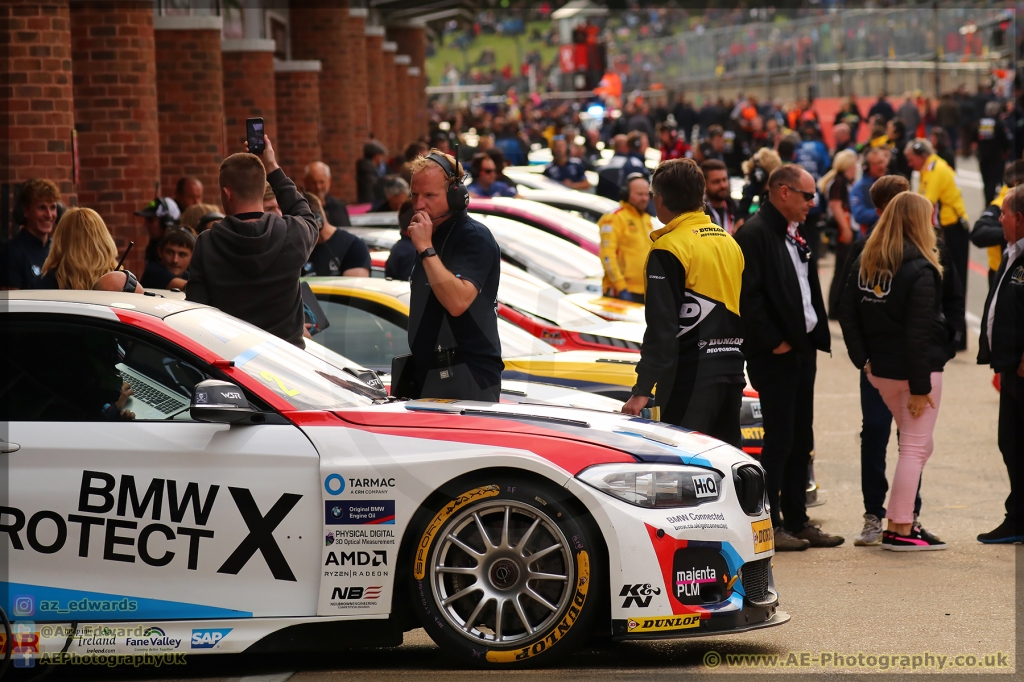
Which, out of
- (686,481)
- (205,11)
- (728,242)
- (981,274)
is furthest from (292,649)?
(981,274)

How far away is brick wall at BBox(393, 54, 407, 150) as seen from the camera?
1384 inches

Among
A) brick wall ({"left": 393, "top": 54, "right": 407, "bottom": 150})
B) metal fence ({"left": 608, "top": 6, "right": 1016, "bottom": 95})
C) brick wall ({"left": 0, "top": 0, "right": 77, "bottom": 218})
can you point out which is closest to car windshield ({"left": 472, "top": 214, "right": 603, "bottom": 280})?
brick wall ({"left": 0, "top": 0, "right": 77, "bottom": 218})

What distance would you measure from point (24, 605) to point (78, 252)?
2.39m

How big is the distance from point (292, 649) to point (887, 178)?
452 cm

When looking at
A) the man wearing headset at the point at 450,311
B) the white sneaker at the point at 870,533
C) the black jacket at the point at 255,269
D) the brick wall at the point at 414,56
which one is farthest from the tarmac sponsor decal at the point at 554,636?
the brick wall at the point at 414,56

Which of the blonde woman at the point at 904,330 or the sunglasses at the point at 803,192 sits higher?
the sunglasses at the point at 803,192

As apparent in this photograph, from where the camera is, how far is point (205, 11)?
53.5ft

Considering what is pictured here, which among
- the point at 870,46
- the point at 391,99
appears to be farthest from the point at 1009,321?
the point at 870,46

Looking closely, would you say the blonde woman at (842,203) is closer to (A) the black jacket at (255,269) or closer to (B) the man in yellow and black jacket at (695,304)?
(B) the man in yellow and black jacket at (695,304)

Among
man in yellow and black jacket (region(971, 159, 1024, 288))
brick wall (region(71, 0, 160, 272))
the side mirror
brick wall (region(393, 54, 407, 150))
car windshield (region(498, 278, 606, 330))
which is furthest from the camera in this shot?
brick wall (region(393, 54, 407, 150))

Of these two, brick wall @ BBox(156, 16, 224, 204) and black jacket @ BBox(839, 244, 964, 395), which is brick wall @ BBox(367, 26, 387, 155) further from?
black jacket @ BBox(839, 244, 964, 395)

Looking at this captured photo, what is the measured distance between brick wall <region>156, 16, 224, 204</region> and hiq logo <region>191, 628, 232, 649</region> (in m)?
9.90

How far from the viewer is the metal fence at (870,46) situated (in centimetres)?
4497

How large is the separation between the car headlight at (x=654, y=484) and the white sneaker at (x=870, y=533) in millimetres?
2609
